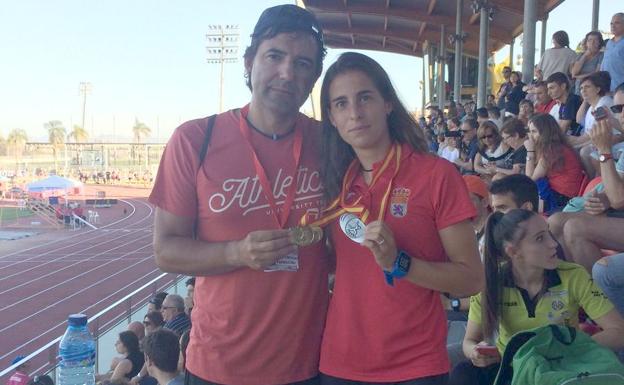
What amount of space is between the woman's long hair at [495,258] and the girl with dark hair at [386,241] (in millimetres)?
951

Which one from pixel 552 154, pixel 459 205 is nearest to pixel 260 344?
pixel 459 205

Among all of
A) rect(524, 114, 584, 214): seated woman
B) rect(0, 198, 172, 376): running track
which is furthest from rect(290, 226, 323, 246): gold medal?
rect(0, 198, 172, 376): running track

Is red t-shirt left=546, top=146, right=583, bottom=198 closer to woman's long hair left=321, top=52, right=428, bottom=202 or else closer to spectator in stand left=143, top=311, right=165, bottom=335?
woman's long hair left=321, top=52, right=428, bottom=202

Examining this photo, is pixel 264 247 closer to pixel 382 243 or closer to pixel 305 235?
pixel 305 235

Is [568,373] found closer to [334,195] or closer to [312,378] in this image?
[312,378]

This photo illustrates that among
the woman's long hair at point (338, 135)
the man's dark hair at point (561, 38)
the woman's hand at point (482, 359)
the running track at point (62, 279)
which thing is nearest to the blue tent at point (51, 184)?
the running track at point (62, 279)

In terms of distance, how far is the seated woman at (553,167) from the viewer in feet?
15.1

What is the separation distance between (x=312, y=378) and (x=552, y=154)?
3.36m

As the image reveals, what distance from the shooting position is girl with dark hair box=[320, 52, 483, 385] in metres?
1.67

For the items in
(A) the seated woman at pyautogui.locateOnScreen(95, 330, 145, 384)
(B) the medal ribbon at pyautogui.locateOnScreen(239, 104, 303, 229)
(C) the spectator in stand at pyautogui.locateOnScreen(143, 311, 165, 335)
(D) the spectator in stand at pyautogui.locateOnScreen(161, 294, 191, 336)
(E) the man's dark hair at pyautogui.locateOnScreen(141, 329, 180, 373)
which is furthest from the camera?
(C) the spectator in stand at pyautogui.locateOnScreen(143, 311, 165, 335)

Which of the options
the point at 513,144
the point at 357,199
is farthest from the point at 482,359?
the point at 513,144

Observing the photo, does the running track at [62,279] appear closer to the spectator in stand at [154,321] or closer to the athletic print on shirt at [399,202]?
the spectator in stand at [154,321]

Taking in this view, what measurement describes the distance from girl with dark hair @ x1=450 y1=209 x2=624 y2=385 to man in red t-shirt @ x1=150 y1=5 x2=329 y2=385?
1.00 meters

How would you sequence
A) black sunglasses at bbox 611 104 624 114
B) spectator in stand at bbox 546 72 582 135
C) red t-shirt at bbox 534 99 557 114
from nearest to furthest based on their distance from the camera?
black sunglasses at bbox 611 104 624 114
spectator in stand at bbox 546 72 582 135
red t-shirt at bbox 534 99 557 114
